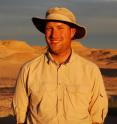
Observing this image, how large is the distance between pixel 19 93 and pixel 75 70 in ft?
1.45

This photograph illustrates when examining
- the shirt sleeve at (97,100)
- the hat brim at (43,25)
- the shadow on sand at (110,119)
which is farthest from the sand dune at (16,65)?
the shirt sleeve at (97,100)

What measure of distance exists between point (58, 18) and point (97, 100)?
2.19 ft

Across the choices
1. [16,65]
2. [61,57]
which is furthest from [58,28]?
[16,65]

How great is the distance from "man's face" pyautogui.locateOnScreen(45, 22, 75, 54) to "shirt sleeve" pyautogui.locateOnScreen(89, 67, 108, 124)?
29cm

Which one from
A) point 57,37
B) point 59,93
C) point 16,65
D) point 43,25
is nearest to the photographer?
point 59,93

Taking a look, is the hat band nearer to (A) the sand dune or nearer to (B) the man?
(B) the man

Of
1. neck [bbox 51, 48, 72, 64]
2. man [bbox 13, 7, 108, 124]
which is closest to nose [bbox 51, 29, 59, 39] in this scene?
man [bbox 13, 7, 108, 124]

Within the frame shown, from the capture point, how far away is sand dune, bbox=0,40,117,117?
18269 millimetres

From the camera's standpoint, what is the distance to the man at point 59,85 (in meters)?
3.89

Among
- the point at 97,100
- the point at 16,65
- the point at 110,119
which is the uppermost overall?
the point at 97,100

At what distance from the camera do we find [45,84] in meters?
3.93

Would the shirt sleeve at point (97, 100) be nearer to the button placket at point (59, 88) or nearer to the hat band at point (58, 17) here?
the button placket at point (59, 88)

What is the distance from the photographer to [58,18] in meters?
3.97

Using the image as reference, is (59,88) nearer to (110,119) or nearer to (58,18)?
(58,18)
